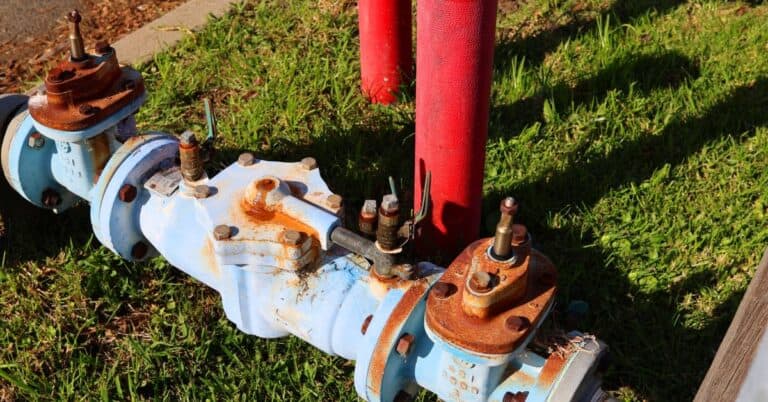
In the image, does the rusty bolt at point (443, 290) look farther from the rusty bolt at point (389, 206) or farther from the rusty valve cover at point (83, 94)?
the rusty valve cover at point (83, 94)

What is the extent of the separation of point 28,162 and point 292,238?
104cm

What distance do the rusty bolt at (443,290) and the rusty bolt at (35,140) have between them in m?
1.39

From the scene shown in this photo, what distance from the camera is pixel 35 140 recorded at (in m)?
2.57

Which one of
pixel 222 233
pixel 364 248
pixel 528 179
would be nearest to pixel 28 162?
pixel 222 233

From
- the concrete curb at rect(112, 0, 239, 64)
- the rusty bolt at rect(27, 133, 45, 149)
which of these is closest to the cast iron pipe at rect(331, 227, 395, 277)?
the rusty bolt at rect(27, 133, 45, 149)

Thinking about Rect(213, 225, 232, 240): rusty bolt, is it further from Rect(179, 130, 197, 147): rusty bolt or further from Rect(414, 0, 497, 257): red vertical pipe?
Rect(414, 0, 497, 257): red vertical pipe

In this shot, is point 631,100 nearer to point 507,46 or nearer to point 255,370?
point 507,46

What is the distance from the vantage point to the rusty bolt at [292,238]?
2.06 m

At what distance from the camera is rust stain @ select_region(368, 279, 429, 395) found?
1955mm

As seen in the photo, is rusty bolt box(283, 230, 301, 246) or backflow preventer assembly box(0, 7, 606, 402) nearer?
backflow preventer assembly box(0, 7, 606, 402)

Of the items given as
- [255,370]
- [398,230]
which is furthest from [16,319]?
[398,230]

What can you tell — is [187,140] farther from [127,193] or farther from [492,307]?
[492,307]

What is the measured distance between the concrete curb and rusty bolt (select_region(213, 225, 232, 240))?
6.52ft

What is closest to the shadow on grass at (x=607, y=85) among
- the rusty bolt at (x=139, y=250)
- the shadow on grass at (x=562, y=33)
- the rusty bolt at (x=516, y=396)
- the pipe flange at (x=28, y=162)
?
the shadow on grass at (x=562, y=33)
